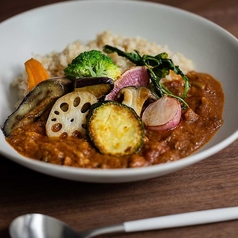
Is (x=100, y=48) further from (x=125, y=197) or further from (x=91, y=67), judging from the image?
(x=125, y=197)

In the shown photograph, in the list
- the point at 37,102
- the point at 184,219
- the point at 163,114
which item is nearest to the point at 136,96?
the point at 163,114

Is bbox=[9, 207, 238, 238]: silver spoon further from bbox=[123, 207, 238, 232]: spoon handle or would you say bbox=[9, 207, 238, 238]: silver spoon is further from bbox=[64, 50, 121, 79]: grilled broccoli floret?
bbox=[64, 50, 121, 79]: grilled broccoli floret

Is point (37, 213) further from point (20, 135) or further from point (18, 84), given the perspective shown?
point (18, 84)

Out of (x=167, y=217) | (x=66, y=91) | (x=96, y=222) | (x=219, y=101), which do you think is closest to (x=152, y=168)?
(x=167, y=217)

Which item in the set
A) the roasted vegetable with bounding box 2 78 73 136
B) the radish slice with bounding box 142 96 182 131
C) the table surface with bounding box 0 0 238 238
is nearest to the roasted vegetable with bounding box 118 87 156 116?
the radish slice with bounding box 142 96 182 131

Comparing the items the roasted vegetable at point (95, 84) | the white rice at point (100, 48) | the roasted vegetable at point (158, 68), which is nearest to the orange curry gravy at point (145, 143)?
the roasted vegetable at point (158, 68)

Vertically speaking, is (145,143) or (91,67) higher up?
(91,67)

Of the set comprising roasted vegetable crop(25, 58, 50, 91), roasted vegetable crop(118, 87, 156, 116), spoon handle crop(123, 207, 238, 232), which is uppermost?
roasted vegetable crop(118, 87, 156, 116)
